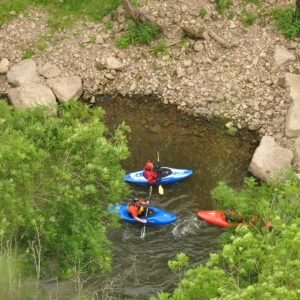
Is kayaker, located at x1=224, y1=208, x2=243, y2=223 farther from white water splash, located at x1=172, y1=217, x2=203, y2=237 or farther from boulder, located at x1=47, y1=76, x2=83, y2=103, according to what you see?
boulder, located at x1=47, y1=76, x2=83, y2=103

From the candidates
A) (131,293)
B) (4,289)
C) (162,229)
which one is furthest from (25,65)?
(4,289)

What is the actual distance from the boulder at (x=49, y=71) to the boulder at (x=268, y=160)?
824cm

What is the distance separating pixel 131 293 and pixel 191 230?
2.87m

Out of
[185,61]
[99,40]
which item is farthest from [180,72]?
[99,40]

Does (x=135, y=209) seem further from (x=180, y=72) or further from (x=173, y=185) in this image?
(x=180, y=72)

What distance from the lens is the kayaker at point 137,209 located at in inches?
653

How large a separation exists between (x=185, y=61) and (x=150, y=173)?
5.54 meters

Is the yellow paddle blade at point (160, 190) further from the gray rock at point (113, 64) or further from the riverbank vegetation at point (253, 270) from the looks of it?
the riverbank vegetation at point (253, 270)

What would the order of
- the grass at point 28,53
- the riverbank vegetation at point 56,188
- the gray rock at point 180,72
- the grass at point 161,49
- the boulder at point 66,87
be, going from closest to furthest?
the riverbank vegetation at point 56,188
the boulder at point 66,87
the gray rock at point 180,72
the grass at point 161,49
the grass at point 28,53

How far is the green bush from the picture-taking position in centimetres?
2052

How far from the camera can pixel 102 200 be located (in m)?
12.8

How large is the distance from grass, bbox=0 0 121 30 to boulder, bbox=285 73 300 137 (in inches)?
298

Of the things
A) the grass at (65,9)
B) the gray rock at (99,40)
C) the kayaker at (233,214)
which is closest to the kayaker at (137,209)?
the kayaker at (233,214)

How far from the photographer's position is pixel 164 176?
1784 cm
